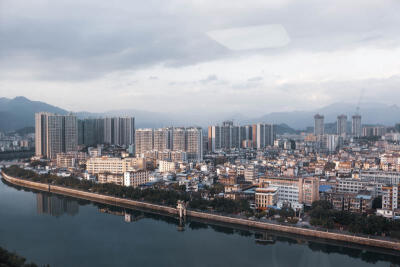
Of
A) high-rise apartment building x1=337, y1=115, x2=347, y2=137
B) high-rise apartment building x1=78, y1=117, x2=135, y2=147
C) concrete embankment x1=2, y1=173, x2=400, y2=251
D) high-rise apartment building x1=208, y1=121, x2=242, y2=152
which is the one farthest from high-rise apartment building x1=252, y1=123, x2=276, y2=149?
concrete embankment x1=2, y1=173, x2=400, y2=251

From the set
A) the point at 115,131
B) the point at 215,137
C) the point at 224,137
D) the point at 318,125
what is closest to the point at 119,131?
the point at 115,131

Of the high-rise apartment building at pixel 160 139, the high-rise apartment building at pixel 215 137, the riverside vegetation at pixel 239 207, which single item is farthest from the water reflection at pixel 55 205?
the high-rise apartment building at pixel 215 137

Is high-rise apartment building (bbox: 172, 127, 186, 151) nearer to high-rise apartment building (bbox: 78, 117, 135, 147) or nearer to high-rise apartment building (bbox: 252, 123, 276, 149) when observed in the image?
high-rise apartment building (bbox: 78, 117, 135, 147)

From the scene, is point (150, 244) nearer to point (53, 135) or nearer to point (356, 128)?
point (53, 135)

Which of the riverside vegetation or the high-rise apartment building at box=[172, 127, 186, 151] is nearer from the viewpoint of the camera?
the riverside vegetation

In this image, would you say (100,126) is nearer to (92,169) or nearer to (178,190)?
(92,169)

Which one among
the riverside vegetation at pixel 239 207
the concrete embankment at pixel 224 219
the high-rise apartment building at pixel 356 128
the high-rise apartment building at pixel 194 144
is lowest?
the concrete embankment at pixel 224 219

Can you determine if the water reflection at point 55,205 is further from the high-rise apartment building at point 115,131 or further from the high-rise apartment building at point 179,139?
the high-rise apartment building at point 115,131
